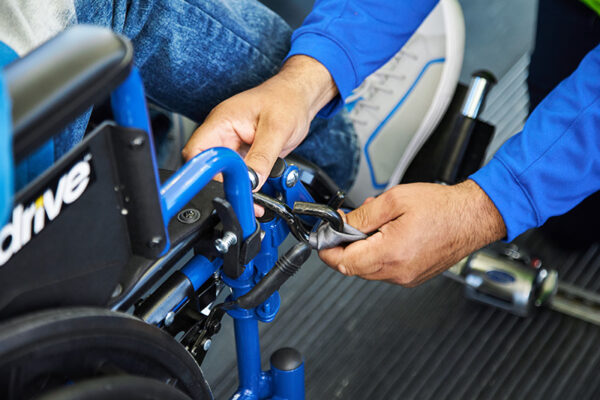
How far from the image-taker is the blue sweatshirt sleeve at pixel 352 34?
107 centimetres

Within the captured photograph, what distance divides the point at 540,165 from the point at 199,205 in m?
0.53

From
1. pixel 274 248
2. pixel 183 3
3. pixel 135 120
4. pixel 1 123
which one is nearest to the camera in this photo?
pixel 1 123

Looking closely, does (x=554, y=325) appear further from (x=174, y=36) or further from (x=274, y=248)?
(x=174, y=36)

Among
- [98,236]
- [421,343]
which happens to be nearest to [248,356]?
[98,236]

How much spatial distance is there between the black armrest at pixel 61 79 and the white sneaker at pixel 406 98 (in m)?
1.06

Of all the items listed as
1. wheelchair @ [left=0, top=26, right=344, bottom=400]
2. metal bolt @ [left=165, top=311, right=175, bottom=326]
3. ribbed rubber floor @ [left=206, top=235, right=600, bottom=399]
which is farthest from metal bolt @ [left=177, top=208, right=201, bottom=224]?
ribbed rubber floor @ [left=206, top=235, right=600, bottom=399]

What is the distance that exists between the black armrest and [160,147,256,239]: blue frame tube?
0.17 meters

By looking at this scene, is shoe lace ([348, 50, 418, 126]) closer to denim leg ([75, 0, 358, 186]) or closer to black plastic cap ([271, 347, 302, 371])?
denim leg ([75, 0, 358, 186])

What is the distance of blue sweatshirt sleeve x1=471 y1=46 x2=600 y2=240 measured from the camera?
35.7 inches

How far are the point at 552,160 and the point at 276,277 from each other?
1.57ft

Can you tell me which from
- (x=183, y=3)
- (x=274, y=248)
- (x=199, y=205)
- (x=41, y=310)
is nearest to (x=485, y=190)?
(x=274, y=248)

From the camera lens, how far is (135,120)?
1.47 ft

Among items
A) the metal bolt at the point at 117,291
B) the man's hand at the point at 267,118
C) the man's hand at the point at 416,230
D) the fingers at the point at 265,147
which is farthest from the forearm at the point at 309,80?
the metal bolt at the point at 117,291

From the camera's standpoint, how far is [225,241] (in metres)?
0.66
